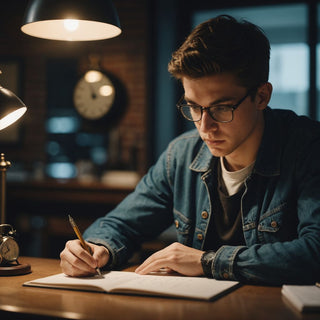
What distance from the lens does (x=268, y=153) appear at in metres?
1.89

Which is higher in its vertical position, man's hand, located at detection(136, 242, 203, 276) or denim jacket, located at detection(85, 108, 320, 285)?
denim jacket, located at detection(85, 108, 320, 285)

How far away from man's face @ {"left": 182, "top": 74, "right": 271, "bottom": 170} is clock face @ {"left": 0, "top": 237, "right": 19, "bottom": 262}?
2.42ft

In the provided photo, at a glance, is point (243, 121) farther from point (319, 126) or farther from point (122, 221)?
point (122, 221)

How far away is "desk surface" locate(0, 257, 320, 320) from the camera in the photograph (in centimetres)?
125

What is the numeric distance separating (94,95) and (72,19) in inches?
140

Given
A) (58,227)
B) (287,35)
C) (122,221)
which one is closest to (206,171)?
(122,221)

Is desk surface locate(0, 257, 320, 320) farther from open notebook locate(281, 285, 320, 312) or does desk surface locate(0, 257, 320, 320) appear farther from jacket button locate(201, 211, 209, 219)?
jacket button locate(201, 211, 209, 219)

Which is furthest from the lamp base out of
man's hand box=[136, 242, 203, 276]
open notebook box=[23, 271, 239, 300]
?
man's hand box=[136, 242, 203, 276]

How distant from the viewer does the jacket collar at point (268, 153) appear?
6.12ft

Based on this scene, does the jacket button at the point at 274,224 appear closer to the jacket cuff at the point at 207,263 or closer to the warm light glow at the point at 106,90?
the jacket cuff at the point at 207,263

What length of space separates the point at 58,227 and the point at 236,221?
323 centimetres

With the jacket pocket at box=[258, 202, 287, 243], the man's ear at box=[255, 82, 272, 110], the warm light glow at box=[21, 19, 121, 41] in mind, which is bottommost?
the jacket pocket at box=[258, 202, 287, 243]

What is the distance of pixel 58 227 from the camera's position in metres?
4.88

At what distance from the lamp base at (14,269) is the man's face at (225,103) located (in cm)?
73
